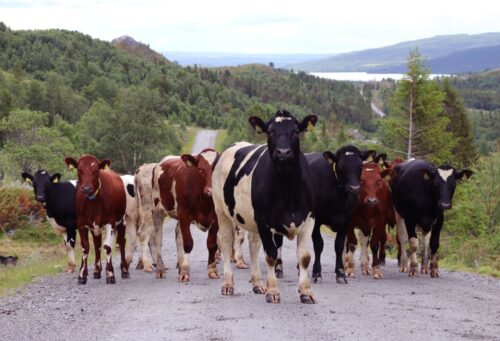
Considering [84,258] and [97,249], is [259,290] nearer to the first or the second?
[84,258]

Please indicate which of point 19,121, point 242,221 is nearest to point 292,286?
point 242,221

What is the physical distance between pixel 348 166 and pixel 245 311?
486 centimetres

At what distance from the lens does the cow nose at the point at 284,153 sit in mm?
12062

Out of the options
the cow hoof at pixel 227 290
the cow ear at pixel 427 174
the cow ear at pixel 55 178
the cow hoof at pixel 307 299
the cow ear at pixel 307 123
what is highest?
the cow ear at pixel 307 123

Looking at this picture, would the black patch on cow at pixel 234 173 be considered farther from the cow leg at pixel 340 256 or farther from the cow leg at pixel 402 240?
the cow leg at pixel 402 240

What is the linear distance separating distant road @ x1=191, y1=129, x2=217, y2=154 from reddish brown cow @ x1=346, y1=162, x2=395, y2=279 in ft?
282

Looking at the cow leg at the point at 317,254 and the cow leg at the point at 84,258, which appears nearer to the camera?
the cow leg at the point at 317,254

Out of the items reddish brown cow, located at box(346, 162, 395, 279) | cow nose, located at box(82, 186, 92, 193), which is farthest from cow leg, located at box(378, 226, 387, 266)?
cow nose, located at box(82, 186, 92, 193)

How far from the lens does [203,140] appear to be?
122625 mm

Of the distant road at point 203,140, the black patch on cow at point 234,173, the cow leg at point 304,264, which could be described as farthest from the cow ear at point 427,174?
the distant road at point 203,140

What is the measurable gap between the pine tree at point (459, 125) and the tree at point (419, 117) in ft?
53.2

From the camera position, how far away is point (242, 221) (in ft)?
44.9

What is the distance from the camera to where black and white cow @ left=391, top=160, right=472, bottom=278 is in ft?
58.9

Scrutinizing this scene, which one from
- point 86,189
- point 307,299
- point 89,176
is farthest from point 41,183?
point 307,299
